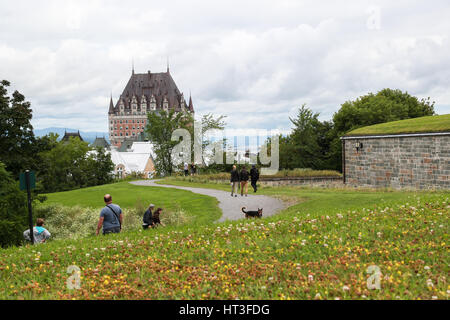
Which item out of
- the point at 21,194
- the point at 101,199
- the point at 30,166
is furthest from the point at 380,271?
the point at 30,166

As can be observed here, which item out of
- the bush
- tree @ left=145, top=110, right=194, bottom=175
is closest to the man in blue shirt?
the bush

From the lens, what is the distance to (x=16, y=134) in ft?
105

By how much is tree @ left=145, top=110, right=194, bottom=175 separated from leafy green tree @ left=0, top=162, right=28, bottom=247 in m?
32.2

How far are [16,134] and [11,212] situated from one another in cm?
1720

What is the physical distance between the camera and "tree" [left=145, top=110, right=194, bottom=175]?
5069cm

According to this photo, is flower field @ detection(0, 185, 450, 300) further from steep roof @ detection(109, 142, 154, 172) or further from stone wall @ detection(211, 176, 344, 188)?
steep roof @ detection(109, 142, 154, 172)

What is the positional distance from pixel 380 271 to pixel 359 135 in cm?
2543

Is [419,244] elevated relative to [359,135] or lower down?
lower down

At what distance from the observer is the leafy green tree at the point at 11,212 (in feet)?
51.0

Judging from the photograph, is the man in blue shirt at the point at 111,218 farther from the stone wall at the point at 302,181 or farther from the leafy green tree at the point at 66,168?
the leafy green tree at the point at 66,168

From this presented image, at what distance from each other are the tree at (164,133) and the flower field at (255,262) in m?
39.3
